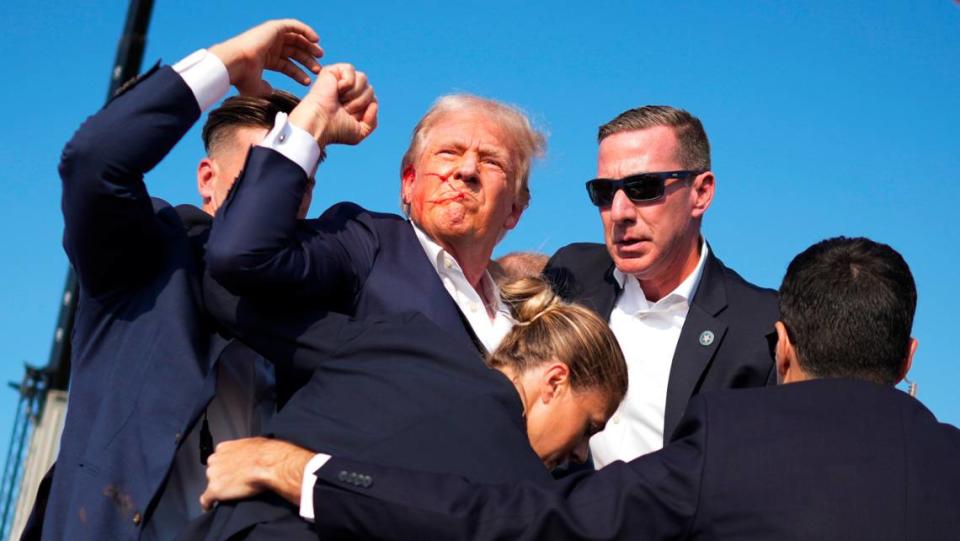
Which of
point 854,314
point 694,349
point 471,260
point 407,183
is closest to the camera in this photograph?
point 854,314

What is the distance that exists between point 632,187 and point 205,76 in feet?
6.56

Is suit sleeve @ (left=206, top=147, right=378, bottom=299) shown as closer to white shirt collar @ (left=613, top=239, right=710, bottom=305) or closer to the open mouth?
the open mouth

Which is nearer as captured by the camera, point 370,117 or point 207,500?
point 207,500

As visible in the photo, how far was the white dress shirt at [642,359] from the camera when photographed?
4.32m

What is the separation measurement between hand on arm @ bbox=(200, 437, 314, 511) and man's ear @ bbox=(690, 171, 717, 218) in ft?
8.39

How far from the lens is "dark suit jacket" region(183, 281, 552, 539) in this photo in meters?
2.69

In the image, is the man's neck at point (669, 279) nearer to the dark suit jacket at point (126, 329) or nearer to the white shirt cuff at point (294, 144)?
the white shirt cuff at point (294, 144)

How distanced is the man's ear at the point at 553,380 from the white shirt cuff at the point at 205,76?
1.17 meters

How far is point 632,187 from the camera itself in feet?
15.5

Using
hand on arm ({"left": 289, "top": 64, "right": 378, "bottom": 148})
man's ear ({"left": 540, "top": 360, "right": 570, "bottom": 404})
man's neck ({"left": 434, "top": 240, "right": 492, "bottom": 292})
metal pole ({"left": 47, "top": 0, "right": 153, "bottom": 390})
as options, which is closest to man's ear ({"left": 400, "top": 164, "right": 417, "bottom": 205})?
man's neck ({"left": 434, "top": 240, "right": 492, "bottom": 292})

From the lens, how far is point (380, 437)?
270 centimetres

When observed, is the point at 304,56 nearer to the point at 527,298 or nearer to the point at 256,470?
the point at 527,298

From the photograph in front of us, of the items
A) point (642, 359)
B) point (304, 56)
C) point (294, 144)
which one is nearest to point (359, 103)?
point (304, 56)

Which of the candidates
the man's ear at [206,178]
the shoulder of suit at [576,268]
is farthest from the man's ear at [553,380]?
the shoulder of suit at [576,268]
